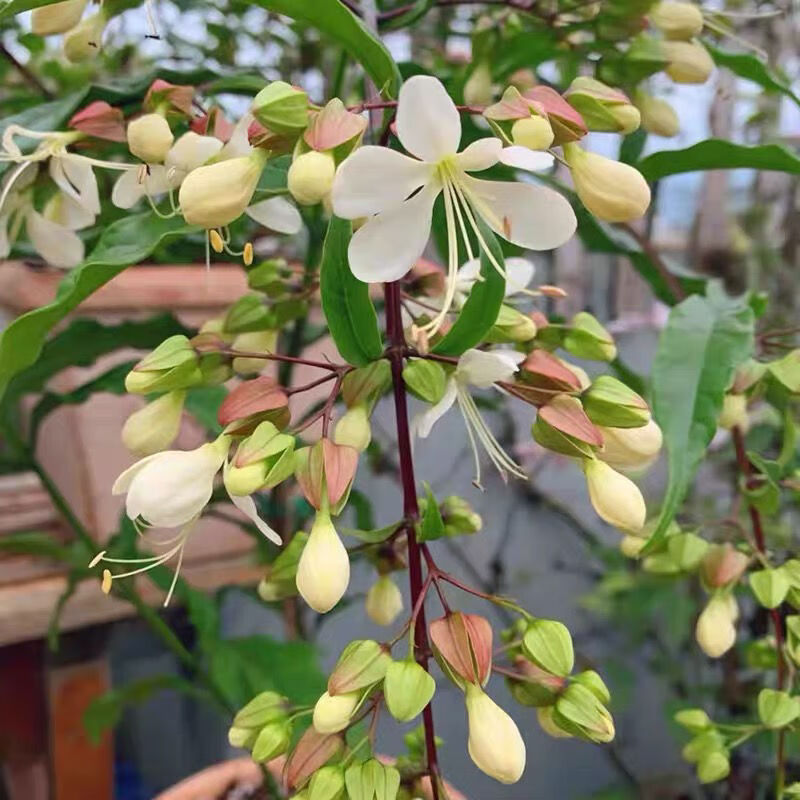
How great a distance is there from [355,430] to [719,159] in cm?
21

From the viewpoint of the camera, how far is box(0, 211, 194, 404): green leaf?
26 centimetres

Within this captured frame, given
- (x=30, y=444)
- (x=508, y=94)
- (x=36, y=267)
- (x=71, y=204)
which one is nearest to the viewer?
(x=508, y=94)

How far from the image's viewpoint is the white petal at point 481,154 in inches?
8.9

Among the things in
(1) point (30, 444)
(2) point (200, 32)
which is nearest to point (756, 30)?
(2) point (200, 32)

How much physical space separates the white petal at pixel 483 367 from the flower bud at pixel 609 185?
5 cm

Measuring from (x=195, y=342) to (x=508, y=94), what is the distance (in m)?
0.13

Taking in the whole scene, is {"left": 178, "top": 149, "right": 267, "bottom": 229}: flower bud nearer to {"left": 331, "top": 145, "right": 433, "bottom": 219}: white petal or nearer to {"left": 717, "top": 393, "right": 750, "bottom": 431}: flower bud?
{"left": 331, "top": 145, "right": 433, "bottom": 219}: white petal

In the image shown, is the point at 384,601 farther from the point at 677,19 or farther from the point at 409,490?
the point at 677,19

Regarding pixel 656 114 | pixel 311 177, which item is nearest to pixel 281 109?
pixel 311 177

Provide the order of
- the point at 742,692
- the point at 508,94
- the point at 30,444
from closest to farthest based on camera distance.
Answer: the point at 508,94 < the point at 30,444 < the point at 742,692

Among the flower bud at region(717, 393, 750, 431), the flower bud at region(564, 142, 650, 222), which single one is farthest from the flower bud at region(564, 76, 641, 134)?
A: the flower bud at region(717, 393, 750, 431)

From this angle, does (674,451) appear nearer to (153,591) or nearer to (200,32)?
(153,591)

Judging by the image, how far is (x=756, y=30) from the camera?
0.86 meters

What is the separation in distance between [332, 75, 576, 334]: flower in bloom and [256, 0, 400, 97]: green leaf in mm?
48
